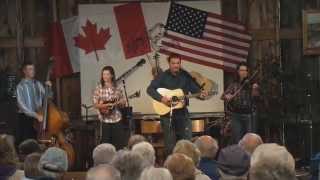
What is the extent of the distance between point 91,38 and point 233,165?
584cm

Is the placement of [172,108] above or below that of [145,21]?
below

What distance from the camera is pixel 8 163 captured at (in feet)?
16.4

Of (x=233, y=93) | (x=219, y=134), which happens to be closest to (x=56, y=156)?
(x=233, y=93)

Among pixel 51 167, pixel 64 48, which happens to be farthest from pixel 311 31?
pixel 51 167

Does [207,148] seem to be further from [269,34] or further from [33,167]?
[269,34]

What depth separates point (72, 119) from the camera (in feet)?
34.2

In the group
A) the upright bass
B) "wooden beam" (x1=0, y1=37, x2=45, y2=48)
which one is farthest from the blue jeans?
"wooden beam" (x1=0, y1=37, x2=45, y2=48)

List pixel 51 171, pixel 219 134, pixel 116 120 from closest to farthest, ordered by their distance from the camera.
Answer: pixel 51 171, pixel 116 120, pixel 219 134

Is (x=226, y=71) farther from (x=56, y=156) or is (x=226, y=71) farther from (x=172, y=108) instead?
(x=56, y=156)

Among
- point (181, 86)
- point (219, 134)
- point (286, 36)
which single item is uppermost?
point (286, 36)

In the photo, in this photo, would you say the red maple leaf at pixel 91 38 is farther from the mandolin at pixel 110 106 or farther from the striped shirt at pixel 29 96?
the mandolin at pixel 110 106

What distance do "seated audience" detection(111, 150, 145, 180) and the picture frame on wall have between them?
6.37 meters

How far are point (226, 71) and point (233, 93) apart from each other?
128 centimetres

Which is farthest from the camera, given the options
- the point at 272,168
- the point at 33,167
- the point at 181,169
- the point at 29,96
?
the point at 29,96
